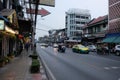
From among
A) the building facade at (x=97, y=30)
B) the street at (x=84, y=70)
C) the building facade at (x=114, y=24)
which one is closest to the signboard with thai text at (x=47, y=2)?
the street at (x=84, y=70)

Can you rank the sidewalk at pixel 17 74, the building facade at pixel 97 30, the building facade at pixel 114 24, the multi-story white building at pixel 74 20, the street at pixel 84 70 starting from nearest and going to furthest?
the sidewalk at pixel 17 74 → the street at pixel 84 70 → the building facade at pixel 114 24 → the building facade at pixel 97 30 → the multi-story white building at pixel 74 20

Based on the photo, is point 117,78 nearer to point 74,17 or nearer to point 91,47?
point 91,47

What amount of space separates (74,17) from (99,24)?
59.1m

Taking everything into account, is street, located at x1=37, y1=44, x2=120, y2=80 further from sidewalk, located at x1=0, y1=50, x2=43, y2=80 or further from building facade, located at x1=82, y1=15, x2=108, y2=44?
building facade, located at x1=82, y1=15, x2=108, y2=44

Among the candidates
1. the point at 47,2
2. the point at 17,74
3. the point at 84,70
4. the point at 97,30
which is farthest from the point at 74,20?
the point at 17,74

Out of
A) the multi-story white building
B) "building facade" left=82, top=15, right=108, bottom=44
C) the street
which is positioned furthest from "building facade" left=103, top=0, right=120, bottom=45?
the multi-story white building

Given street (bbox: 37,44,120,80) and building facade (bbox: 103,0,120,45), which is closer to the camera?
street (bbox: 37,44,120,80)

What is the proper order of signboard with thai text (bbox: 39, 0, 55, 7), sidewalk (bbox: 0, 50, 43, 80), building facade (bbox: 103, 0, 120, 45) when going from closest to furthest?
1. sidewalk (bbox: 0, 50, 43, 80)
2. signboard with thai text (bbox: 39, 0, 55, 7)
3. building facade (bbox: 103, 0, 120, 45)

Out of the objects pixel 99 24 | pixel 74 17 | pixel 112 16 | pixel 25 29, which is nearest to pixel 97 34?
pixel 99 24

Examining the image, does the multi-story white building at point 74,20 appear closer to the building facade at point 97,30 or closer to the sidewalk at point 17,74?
the building facade at point 97,30

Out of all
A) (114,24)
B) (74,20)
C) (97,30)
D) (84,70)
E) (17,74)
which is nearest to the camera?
(17,74)

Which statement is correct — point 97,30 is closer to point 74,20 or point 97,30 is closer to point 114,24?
point 114,24

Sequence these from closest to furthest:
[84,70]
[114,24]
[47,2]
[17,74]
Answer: [17,74]
[84,70]
[47,2]
[114,24]

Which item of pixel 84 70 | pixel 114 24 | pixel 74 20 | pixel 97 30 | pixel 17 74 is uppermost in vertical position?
pixel 74 20
